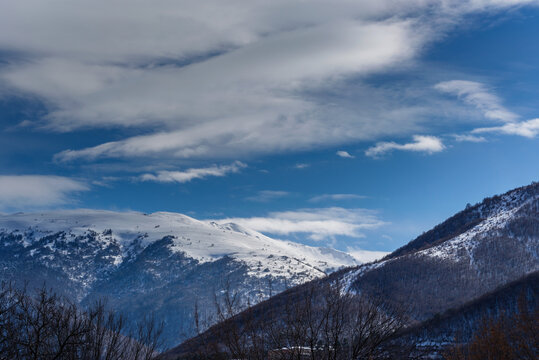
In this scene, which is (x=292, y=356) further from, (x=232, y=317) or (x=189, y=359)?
(x=189, y=359)

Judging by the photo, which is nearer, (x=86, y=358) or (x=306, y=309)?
(x=306, y=309)

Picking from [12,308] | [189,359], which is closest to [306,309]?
[12,308]

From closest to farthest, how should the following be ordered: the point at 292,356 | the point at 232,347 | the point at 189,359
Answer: the point at 292,356 → the point at 232,347 → the point at 189,359

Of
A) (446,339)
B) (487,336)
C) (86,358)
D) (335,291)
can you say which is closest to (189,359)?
(487,336)

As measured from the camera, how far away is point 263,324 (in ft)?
93.6

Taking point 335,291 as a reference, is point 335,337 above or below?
below

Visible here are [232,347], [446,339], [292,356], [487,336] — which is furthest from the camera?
[446,339]

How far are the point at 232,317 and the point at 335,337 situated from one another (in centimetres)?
557

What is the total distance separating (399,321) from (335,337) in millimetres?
4857

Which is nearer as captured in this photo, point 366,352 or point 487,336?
point 366,352

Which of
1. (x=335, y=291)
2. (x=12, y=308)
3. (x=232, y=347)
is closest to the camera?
(x=232, y=347)

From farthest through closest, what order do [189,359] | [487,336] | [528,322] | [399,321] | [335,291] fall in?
1. [189,359]
2. [528,322]
3. [487,336]
4. [335,291]
5. [399,321]

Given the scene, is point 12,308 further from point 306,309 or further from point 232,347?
point 306,309

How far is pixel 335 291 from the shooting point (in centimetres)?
3253
